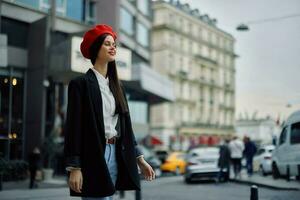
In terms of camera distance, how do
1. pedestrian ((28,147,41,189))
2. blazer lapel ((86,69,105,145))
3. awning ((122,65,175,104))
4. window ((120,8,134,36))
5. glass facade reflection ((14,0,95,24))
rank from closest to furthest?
blazer lapel ((86,69,105,145)), pedestrian ((28,147,41,189)), glass facade reflection ((14,0,95,24)), awning ((122,65,175,104)), window ((120,8,134,36))

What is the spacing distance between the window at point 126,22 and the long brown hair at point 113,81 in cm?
2950

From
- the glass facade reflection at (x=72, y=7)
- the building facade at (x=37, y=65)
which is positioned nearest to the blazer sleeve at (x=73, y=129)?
the building facade at (x=37, y=65)

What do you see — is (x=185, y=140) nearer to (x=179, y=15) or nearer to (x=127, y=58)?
(x=179, y=15)

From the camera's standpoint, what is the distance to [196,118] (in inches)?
3017

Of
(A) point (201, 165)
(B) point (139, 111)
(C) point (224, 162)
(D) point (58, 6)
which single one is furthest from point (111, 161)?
(B) point (139, 111)

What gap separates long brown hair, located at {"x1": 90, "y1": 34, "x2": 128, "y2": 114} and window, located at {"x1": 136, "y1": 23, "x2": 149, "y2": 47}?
33.5m

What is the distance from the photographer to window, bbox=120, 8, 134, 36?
33209 millimetres

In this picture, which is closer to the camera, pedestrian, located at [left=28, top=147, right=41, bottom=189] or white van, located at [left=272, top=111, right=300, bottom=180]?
white van, located at [left=272, top=111, right=300, bottom=180]

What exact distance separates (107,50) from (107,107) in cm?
38

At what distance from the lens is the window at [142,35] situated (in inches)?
1474

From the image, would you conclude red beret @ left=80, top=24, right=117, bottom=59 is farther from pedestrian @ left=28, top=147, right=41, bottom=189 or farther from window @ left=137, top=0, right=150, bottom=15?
window @ left=137, top=0, right=150, bottom=15

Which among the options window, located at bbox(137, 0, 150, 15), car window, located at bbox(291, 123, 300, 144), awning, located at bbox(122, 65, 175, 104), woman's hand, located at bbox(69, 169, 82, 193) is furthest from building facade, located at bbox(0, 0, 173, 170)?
woman's hand, located at bbox(69, 169, 82, 193)

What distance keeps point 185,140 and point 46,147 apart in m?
50.1

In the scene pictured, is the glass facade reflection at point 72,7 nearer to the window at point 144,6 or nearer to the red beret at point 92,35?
the window at point 144,6
